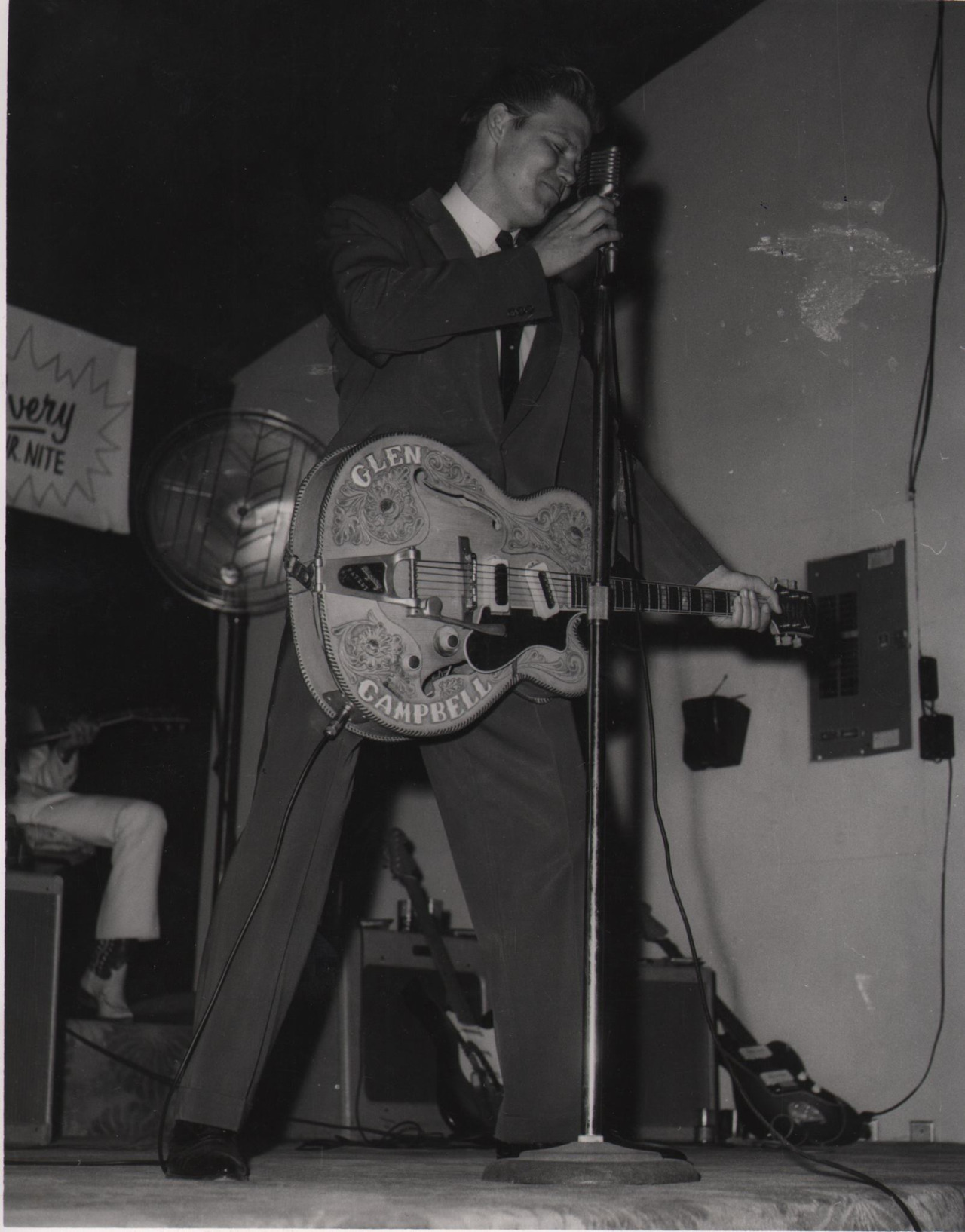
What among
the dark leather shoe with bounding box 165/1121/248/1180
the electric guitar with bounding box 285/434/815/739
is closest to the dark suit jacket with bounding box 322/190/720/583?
the electric guitar with bounding box 285/434/815/739

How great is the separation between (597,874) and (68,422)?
420cm

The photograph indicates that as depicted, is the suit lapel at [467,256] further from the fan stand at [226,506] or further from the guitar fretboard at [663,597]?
the fan stand at [226,506]

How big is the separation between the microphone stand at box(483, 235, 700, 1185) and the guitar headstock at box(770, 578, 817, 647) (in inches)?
27.3

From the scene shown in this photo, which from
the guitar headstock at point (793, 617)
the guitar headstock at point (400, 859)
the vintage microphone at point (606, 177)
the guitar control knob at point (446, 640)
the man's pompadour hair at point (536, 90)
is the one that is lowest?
the guitar headstock at point (400, 859)

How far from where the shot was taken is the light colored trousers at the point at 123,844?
162 inches

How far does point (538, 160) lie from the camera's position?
2.26 meters

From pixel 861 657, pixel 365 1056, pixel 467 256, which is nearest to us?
pixel 467 256

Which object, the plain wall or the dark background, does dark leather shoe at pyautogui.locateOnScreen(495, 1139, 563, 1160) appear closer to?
the plain wall

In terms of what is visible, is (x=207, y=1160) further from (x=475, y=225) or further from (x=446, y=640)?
(x=475, y=225)

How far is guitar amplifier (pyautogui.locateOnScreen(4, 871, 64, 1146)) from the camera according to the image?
2926 millimetres

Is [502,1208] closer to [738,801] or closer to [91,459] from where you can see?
[738,801]

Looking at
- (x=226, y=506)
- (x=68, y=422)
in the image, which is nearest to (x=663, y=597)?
(x=226, y=506)

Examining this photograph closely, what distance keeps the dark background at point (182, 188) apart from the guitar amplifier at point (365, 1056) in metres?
1.97

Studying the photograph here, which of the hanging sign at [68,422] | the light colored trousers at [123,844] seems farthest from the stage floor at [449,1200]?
the hanging sign at [68,422]
